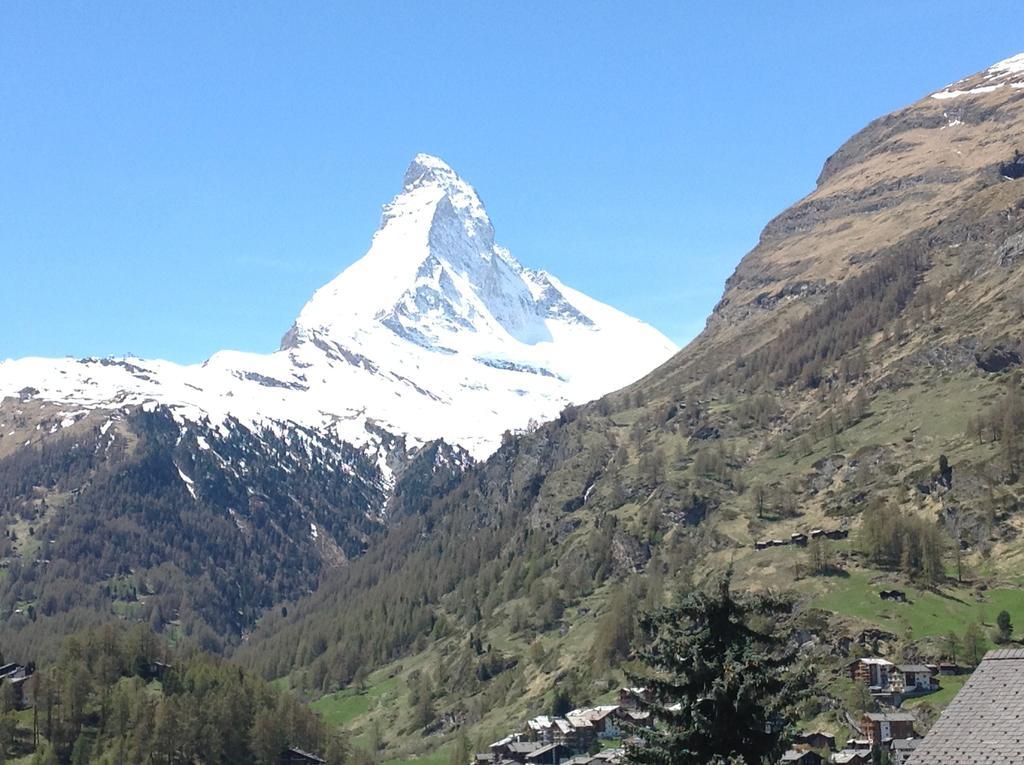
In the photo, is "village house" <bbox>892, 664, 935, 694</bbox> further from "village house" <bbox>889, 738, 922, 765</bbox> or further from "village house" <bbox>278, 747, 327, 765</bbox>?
"village house" <bbox>278, 747, 327, 765</bbox>

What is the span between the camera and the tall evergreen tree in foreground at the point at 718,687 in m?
40.0

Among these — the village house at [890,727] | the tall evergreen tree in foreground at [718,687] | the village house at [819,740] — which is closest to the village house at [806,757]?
the village house at [819,740]

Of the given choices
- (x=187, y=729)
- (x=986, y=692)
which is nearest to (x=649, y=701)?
(x=986, y=692)

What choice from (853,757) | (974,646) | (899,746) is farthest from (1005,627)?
(899,746)

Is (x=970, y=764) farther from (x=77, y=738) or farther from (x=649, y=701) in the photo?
(x=77, y=738)

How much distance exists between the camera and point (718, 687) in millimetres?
39594

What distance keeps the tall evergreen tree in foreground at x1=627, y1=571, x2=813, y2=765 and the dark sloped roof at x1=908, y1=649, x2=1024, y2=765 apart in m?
4.53

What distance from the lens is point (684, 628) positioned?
141 ft

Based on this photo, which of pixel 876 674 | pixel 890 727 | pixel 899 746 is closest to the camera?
pixel 899 746

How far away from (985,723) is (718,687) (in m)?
7.90

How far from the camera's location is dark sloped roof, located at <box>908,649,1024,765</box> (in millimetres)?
35406

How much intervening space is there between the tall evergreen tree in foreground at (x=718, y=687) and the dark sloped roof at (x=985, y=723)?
14.9 feet

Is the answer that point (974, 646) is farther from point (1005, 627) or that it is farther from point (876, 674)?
point (876, 674)

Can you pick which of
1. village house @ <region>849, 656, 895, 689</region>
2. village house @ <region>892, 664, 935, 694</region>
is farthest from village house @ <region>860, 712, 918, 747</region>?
village house @ <region>849, 656, 895, 689</region>
